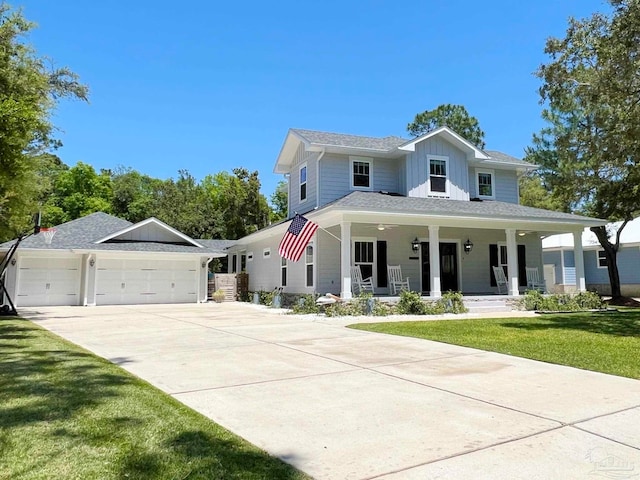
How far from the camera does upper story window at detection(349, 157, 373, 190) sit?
1719cm

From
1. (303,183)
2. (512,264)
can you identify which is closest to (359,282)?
(303,183)

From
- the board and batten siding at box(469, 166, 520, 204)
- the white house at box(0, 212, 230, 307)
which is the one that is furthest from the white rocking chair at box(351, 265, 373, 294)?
the white house at box(0, 212, 230, 307)

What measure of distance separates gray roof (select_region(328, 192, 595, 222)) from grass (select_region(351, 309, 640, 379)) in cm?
389

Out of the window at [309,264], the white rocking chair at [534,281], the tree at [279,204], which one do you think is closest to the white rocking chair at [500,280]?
the white rocking chair at [534,281]

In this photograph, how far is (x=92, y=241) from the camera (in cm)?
2072

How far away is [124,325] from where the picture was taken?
1137cm

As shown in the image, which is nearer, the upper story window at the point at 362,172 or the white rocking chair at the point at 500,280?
the upper story window at the point at 362,172

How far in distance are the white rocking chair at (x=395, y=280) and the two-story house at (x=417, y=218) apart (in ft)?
0.94

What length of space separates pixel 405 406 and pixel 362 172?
545 inches

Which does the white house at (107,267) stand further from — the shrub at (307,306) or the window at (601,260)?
the window at (601,260)

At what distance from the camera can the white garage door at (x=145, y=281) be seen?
20.4 m

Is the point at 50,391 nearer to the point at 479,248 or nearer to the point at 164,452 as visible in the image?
the point at 164,452

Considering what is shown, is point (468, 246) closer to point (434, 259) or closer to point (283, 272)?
point (434, 259)

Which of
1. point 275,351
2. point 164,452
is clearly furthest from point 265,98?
point 164,452
